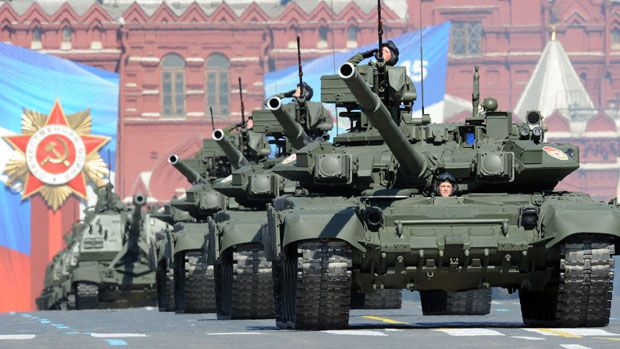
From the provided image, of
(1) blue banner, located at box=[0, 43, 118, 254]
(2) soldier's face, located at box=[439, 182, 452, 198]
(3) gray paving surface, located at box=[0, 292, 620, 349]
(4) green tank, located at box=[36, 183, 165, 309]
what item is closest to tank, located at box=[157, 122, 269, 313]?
(4) green tank, located at box=[36, 183, 165, 309]

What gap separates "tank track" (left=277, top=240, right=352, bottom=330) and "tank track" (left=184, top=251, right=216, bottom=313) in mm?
14506

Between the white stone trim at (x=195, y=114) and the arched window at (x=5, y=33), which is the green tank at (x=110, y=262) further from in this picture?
the arched window at (x=5, y=33)

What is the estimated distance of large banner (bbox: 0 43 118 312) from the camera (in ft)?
316

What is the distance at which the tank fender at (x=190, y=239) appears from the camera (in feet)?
126

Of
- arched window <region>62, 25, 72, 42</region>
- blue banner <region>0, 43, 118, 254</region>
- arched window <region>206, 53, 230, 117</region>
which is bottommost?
blue banner <region>0, 43, 118, 254</region>

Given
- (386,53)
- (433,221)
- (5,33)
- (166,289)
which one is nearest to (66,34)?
(5,33)

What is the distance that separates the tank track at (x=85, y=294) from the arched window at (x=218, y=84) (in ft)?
211

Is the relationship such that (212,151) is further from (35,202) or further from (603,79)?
(603,79)

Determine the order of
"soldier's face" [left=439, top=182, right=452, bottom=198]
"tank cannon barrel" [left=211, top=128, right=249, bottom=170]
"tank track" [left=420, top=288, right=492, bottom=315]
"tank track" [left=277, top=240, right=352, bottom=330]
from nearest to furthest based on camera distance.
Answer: "tank track" [left=277, top=240, right=352, bottom=330]
"soldier's face" [left=439, top=182, right=452, bottom=198]
"tank track" [left=420, top=288, right=492, bottom=315]
"tank cannon barrel" [left=211, top=128, right=249, bottom=170]

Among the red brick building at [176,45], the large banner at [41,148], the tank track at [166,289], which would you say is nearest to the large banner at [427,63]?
the large banner at [41,148]

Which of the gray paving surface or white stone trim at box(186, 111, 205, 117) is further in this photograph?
white stone trim at box(186, 111, 205, 117)

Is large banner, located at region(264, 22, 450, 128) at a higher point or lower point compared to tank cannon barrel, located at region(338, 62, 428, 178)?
higher

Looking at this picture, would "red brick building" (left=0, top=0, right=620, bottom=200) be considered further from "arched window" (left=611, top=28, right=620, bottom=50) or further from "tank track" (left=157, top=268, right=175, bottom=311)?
"tank track" (left=157, top=268, right=175, bottom=311)

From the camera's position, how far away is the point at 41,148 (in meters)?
99.4
